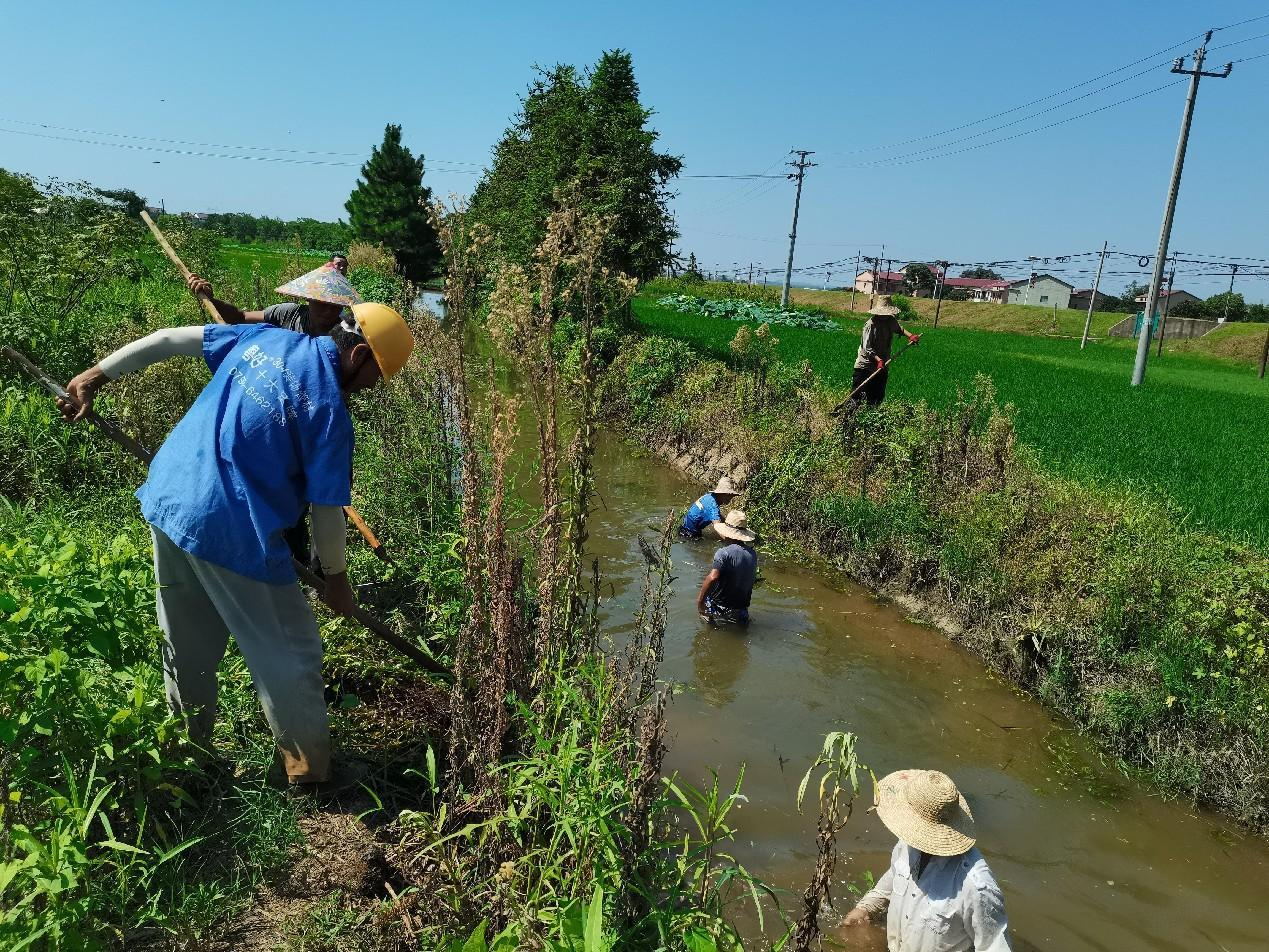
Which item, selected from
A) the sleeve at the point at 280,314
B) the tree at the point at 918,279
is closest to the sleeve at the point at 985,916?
the sleeve at the point at 280,314

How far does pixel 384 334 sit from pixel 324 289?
77.9 inches

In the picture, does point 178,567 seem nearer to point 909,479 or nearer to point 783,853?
point 783,853

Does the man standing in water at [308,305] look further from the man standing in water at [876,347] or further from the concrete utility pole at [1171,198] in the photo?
the concrete utility pole at [1171,198]

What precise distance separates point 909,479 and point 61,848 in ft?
22.1

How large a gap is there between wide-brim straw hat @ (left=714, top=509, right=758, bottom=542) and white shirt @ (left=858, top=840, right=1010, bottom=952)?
10.2ft

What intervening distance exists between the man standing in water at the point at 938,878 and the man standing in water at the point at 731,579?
3.03 metres

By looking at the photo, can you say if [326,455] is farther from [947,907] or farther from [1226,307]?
[1226,307]

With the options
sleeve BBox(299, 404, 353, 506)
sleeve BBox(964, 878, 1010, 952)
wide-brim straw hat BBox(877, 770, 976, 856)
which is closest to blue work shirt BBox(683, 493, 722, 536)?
wide-brim straw hat BBox(877, 770, 976, 856)

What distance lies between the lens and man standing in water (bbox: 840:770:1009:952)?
2670mm

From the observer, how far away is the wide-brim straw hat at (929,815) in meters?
2.69

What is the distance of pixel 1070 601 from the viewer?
5.38 m

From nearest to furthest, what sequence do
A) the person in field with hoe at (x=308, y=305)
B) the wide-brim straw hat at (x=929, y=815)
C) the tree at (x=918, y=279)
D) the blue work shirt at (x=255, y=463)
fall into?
the blue work shirt at (x=255, y=463) < the wide-brim straw hat at (x=929, y=815) < the person in field with hoe at (x=308, y=305) < the tree at (x=918, y=279)

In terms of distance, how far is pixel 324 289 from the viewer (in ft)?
14.0

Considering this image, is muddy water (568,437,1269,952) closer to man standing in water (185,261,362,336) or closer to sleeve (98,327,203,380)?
man standing in water (185,261,362,336)
